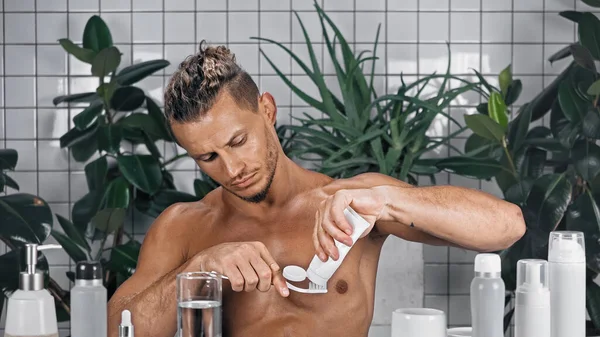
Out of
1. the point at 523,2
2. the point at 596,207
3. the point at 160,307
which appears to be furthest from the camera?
the point at 523,2

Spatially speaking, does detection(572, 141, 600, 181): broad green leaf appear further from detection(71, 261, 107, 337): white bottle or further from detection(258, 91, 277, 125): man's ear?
detection(71, 261, 107, 337): white bottle

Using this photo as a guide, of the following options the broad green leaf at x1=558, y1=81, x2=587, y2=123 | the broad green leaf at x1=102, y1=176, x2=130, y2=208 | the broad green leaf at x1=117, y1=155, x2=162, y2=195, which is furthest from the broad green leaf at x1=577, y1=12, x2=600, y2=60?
the broad green leaf at x1=102, y1=176, x2=130, y2=208

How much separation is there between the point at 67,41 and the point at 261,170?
1.39m

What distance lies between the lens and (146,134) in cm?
290

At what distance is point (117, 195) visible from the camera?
279cm

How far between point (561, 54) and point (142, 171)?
150 centimetres

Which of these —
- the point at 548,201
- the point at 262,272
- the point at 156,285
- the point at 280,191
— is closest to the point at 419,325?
the point at 262,272

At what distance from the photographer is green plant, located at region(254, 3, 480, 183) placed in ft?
8.79

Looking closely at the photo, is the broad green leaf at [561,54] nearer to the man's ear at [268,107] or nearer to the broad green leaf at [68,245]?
the man's ear at [268,107]

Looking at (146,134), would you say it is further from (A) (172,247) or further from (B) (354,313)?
(B) (354,313)

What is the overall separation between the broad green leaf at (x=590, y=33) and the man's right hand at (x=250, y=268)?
5.94 feet

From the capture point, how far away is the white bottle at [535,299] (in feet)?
4.19

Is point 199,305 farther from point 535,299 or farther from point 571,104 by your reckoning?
point 571,104

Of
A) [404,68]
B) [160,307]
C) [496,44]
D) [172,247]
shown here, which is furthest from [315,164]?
[160,307]
